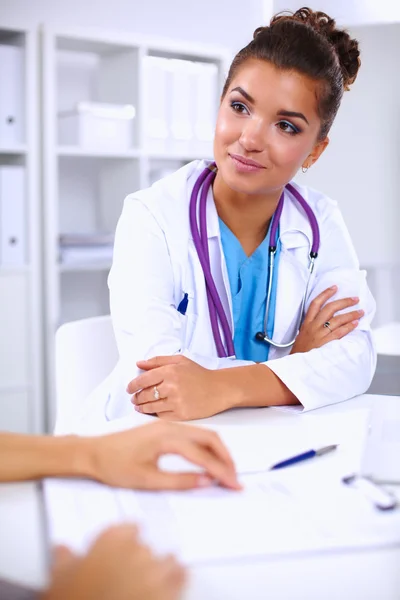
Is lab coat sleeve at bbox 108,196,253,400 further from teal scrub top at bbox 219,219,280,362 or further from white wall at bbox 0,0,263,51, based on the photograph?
white wall at bbox 0,0,263,51

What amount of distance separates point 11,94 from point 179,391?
1920 mm

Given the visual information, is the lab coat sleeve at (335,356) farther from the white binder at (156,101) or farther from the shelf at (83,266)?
the white binder at (156,101)

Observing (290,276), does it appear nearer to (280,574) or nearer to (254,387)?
(254,387)

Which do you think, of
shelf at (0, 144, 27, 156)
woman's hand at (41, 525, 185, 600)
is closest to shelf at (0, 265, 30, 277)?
shelf at (0, 144, 27, 156)

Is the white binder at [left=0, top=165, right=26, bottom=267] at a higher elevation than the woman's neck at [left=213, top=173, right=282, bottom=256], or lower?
lower

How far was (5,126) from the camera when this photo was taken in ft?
9.01

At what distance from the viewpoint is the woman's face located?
55.7 inches

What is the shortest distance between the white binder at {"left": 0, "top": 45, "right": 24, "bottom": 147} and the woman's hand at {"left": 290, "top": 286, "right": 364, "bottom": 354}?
64.7 inches

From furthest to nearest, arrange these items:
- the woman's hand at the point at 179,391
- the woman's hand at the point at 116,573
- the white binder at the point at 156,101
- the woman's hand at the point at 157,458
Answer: the white binder at the point at 156,101, the woman's hand at the point at 179,391, the woman's hand at the point at 157,458, the woman's hand at the point at 116,573

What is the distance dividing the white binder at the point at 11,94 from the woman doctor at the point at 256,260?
133 centimetres

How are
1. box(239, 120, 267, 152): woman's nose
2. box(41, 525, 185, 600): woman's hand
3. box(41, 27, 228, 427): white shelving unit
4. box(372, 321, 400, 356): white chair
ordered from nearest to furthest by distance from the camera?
box(41, 525, 185, 600): woman's hand, box(239, 120, 267, 152): woman's nose, box(372, 321, 400, 356): white chair, box(41, 27, 228, 427): white shelving unit

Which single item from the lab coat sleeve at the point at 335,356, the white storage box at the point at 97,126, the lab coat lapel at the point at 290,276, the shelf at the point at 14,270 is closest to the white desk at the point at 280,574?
the lab coat sleeve at the point at 335,356

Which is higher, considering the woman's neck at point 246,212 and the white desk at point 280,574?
the woman's neck at point 246,212

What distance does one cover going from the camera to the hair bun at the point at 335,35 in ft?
4.91
